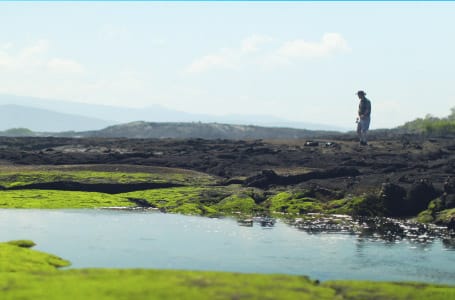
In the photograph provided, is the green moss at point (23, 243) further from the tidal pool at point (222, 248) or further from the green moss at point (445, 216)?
the green moss at point (445, 216)

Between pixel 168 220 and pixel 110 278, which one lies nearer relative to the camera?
pixel 110 278

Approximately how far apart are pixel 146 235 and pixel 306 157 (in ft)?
259

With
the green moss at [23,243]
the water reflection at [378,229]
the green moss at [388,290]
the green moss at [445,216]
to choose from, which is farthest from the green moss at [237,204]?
the green moss at [388,290]

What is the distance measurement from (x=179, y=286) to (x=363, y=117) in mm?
137141

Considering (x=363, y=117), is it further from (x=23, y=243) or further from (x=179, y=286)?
(x=179, y=286)

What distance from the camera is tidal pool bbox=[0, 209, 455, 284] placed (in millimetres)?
64688

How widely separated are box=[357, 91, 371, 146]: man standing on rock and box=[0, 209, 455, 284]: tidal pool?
9111 centimetres

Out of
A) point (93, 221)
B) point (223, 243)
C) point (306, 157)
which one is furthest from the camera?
point (306, 157)

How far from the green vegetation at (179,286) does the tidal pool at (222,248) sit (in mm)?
7778

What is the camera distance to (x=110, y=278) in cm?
5169

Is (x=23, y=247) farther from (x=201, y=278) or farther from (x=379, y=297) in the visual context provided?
(x=379, y=297)

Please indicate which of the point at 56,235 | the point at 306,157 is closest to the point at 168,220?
the point at 56,235

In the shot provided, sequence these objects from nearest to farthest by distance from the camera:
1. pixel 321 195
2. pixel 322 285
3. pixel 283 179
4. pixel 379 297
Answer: pixel 379 297 → pixel 322 285 → pixel 321 195 → pixel 283 179

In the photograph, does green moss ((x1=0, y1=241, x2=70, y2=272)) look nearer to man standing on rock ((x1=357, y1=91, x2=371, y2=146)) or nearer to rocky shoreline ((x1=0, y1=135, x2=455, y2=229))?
rocky shoreline ((x1=0, y1=135, x2=455, y2=229))
